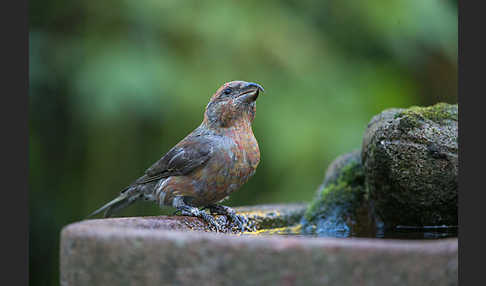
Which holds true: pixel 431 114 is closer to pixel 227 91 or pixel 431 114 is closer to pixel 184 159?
pixel 227 91

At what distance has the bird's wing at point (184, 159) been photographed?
3.63m

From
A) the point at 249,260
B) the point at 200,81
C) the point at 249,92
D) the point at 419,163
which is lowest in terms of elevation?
the point at 249,260

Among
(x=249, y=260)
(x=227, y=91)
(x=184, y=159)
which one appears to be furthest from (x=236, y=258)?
(x=227, y=91)

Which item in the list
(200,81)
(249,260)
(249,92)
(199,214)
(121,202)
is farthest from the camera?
(200,81)

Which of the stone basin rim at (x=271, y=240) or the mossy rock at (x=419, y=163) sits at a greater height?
the mossy rock at (x=419, y=163)

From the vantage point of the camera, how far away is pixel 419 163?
3.43 metres

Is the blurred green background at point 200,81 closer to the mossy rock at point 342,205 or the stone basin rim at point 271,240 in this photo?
the mossy rock at point 342,205

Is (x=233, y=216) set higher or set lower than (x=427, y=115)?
lower

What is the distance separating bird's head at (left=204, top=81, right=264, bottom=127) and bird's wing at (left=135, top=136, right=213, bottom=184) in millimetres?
191

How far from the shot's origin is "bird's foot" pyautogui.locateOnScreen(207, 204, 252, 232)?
3.88 meters

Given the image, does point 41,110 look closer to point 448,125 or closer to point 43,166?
point 43,166

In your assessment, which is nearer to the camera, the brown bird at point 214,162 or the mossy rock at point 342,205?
the brown bird at point 214,162

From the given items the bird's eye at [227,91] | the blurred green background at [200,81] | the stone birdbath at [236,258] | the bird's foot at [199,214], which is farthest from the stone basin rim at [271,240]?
the blurred green background at [200,81]

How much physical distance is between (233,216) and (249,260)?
1896 mm
